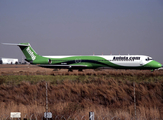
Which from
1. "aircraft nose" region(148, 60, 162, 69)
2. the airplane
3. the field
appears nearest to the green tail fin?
the airplane

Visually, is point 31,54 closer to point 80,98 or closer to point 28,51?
point 28,51

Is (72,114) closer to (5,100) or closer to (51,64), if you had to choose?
(5,100)

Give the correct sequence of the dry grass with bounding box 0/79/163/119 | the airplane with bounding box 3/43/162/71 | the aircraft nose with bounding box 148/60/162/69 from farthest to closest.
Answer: the airplane with bounding box 3/43/162/71 → the aircraft nose with bounding box 148/60/162/69 → the dry grass with bounding box 0/79/163/119

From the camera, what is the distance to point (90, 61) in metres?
40.3

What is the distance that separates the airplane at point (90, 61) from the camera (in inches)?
1475

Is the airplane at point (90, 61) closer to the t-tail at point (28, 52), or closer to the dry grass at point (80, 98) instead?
the t-tail at point (28, 52)

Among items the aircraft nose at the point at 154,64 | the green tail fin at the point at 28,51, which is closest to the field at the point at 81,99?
the aircraft nose at the point at 154,64

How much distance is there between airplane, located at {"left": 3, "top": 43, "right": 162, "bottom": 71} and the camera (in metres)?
37.5

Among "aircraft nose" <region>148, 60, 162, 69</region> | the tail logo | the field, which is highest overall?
the tail logo

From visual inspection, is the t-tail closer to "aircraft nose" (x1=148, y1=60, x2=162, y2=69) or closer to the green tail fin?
the green tail fin

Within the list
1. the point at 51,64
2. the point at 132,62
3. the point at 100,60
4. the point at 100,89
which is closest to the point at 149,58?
the point at 132,62

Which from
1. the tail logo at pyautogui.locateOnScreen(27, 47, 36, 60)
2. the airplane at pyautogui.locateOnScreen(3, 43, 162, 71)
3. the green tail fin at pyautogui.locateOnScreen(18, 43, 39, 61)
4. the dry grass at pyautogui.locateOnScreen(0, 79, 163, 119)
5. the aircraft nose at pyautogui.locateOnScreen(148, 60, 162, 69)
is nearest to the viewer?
the dry grass at pyautogui.locateOnScreen(0, 79, 163, 119)

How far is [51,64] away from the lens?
4206 centimetres

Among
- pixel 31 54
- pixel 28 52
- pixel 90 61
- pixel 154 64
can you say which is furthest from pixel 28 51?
pixel 154 64
